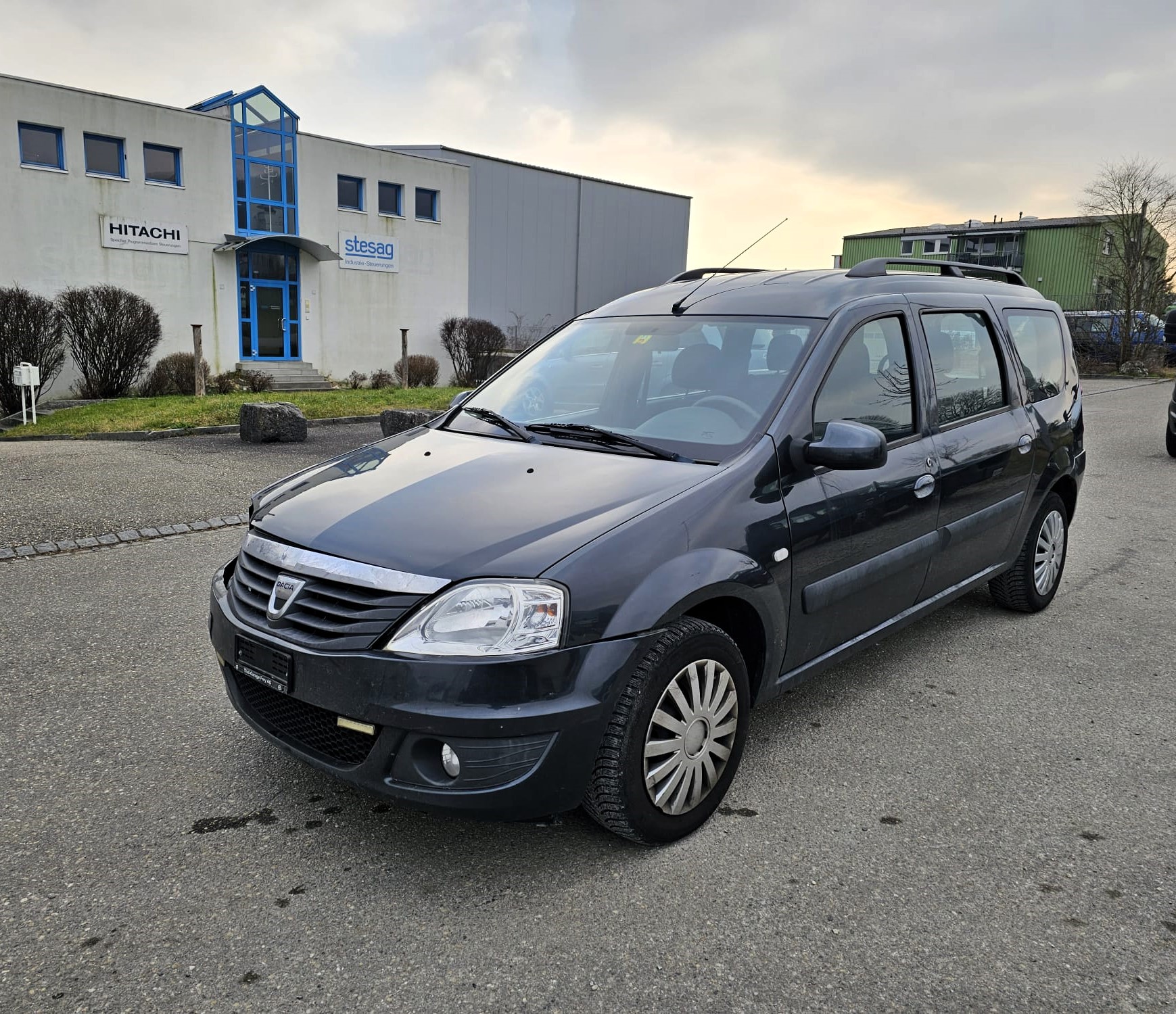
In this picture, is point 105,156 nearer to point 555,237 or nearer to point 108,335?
point 108,335

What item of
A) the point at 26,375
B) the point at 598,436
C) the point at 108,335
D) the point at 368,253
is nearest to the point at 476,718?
the point at 598,436

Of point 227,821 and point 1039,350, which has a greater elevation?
point 1039,350

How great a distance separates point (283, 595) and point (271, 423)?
9.76m

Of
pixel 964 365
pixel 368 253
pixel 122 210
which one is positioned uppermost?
pixel 122 210

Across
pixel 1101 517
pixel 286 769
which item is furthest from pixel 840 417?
pixel 1101 517

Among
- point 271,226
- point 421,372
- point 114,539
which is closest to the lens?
point 114,539

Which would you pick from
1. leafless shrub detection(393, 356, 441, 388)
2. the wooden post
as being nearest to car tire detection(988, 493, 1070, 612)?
the wooden post

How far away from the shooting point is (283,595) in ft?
9.20

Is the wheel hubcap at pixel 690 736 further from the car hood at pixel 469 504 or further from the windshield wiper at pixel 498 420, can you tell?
the windshield wiper at pixel 498 420

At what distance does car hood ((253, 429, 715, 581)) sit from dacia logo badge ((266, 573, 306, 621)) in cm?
12

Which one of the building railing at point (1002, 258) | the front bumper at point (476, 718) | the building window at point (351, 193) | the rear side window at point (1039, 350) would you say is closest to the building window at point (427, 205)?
the building window at point (351, 193)

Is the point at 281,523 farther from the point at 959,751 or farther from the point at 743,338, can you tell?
the point at 959,751

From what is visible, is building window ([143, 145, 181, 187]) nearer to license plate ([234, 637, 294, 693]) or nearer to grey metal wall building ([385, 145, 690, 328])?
grey metal wall building ([385, 145, 690, 328])

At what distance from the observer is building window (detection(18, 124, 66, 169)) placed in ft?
68.4
